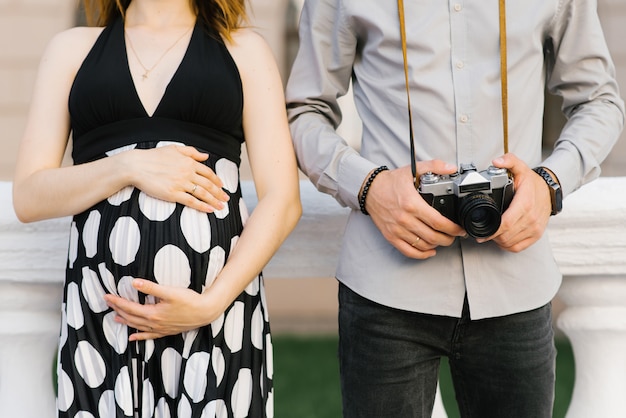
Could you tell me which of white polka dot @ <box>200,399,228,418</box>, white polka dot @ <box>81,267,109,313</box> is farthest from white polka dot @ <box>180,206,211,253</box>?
white polka dot @ <box>200,399,228,418</box>

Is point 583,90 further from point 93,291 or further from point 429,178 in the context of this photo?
point 93,291

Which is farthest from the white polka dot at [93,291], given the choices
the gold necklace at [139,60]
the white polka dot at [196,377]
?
the gold necklace at [139,60]

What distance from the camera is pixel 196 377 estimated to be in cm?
175

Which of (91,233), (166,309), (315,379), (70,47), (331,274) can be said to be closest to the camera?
(166,309)

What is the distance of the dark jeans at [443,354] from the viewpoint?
180 centimetres

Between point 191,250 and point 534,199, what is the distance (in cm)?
69

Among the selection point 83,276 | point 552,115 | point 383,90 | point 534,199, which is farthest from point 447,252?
point 552,115

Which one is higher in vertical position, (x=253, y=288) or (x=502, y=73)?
(x=502, y=73)

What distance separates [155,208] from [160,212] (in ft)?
0.05

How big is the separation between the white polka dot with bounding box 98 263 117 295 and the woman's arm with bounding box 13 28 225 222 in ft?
0.46

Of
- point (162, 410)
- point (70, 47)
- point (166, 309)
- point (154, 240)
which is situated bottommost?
point (162, 410)

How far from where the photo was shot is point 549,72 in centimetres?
198

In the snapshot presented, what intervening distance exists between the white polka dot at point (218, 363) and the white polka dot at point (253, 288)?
136 millimetres

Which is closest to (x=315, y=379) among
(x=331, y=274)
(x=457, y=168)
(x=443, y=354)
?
(x=331, y=274)
